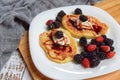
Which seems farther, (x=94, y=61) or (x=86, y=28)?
(x=86, y=28)

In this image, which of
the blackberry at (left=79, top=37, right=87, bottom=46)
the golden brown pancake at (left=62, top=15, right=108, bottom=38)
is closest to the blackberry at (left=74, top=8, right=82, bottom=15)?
the golden brown pancake at (left=62, top=15, right=108, bottom=38)

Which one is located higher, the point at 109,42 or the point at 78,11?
the point at 78,11

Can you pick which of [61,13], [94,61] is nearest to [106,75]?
[94,61]

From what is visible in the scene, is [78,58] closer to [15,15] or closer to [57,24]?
[57,24]

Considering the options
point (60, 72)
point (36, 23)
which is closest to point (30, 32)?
point (36, 23)

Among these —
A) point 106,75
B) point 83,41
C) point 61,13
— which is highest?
point 61,13

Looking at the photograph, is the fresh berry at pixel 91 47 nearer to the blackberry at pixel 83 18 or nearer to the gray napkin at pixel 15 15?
the blackberry at pixel 83 18

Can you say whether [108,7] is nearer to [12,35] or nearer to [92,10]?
[92,10]
